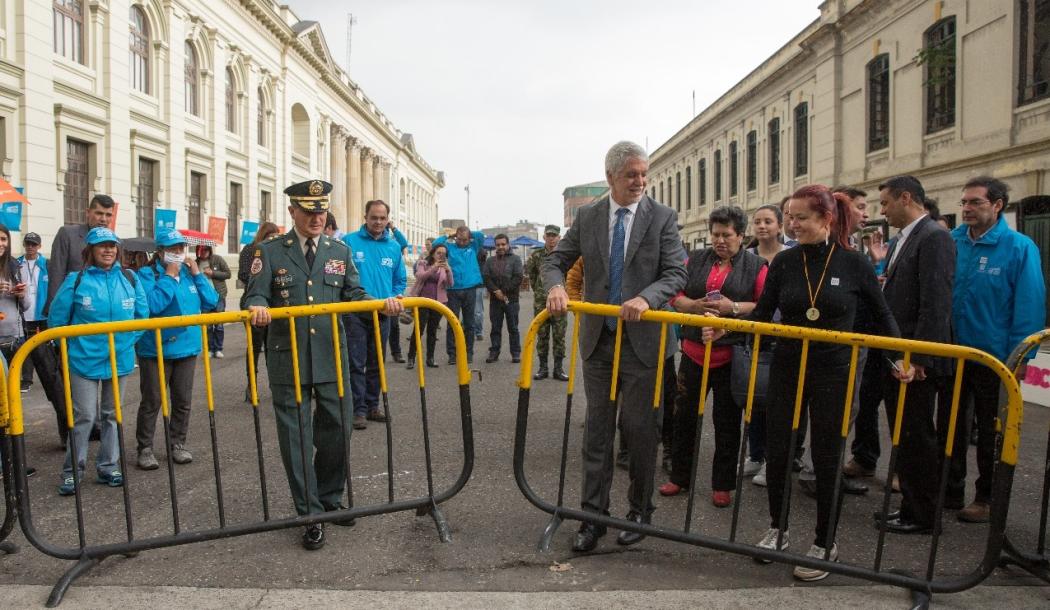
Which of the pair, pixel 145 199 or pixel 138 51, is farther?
pixel 145 199

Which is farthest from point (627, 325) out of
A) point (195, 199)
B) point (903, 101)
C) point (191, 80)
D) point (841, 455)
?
point (191, 80)

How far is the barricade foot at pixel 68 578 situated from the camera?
3.28 meters

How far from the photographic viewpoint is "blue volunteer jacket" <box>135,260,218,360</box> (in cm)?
542

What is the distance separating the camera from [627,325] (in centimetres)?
400

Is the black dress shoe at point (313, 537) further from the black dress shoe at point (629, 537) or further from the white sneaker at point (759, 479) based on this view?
the white sneaker at point (759, 479)

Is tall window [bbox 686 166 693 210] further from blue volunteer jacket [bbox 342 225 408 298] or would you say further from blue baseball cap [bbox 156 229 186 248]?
blue baseball cap [bbox 156 229 186 248]

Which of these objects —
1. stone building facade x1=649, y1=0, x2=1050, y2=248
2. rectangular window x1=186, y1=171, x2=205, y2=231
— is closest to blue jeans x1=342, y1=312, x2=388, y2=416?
stone building facade x1=649, y1=0, x2=1050, y2=248

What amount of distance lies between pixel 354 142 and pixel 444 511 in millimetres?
53817

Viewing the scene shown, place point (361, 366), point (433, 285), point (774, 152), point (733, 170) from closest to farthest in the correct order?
point (361, 366), point (433, 285), point (774, 152), point (733, 170)

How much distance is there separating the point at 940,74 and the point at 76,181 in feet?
73.1

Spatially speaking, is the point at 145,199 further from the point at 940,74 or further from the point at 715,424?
the point at 715,424

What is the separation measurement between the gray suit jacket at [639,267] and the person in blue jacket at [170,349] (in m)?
3.02

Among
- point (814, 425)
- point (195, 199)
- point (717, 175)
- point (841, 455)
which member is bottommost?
point (841, 455)

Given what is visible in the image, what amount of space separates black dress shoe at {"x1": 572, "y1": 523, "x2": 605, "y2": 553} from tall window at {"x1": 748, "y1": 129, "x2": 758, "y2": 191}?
103 feet
